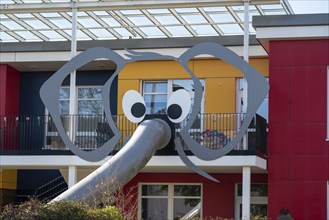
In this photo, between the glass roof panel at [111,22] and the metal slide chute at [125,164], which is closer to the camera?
the metal slide chute at [125,164]

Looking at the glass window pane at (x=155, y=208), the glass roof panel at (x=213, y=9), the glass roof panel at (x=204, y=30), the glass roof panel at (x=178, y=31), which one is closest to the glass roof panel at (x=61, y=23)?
the glass roof panel at (x=178, y=31)

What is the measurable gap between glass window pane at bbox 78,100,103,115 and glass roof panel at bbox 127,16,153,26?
379 centimetres

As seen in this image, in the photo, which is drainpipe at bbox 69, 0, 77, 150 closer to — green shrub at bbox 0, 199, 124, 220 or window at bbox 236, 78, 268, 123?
window at bbox 236, 78, 268, 123

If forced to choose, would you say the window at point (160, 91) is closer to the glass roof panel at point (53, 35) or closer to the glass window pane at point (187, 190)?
the glass window pane at point (187, 190)

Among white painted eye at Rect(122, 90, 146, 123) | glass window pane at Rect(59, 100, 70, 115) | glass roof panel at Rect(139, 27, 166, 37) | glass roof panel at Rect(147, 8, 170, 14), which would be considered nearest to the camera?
white painted eye at Rect(122, 90, 146, 123)

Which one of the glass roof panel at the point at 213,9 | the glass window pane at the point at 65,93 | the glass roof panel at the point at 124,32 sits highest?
the glass roof panel at the point at 213,9

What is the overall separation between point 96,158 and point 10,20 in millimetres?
6437

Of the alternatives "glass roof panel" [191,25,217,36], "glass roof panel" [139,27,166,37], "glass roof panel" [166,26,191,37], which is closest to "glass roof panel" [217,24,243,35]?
"glass roof panel" [191,25,217,36]

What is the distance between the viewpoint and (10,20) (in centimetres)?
3014

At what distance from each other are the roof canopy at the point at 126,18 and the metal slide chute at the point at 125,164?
13.0 ft

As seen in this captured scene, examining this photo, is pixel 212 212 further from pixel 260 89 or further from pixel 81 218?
pixel 81 218

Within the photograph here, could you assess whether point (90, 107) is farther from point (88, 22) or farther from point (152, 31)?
point (152, 31)

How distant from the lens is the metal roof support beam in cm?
2704

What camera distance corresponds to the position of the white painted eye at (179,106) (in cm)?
2698
